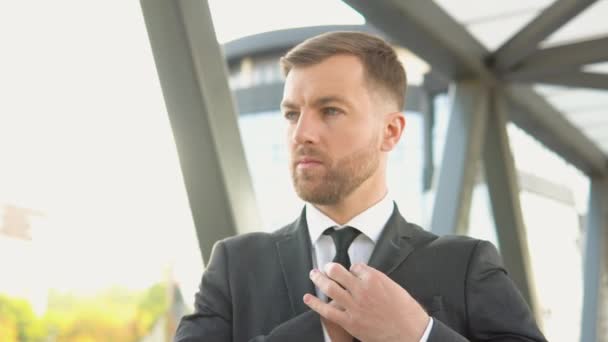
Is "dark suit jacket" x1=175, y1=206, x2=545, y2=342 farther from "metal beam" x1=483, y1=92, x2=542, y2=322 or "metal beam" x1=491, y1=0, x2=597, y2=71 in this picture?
"metal beam" x1=483, y1=92, x2=542, y2=322

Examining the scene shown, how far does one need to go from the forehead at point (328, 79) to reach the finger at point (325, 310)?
51 cm

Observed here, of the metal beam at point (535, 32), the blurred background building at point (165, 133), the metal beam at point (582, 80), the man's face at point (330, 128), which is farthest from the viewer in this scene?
the metal beam at point (582, 80)

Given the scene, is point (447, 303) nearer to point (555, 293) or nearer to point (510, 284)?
point (510, 284)

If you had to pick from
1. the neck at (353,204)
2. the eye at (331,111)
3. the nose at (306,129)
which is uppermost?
the eye at (331,111)

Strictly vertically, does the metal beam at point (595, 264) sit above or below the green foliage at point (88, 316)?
below

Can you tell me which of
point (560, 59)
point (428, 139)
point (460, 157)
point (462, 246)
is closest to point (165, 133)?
point (462, 246)

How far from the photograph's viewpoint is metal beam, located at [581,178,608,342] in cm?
1126

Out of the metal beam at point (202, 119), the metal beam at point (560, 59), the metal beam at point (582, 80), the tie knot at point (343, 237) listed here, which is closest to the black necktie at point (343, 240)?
the tie knot at point (343, 237)

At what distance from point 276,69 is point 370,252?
50.5ft

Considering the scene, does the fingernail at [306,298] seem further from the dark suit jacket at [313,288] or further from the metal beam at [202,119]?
the metal beam at [202,119]

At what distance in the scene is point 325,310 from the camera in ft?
5.90

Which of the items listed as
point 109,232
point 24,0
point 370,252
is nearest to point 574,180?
point 109,232

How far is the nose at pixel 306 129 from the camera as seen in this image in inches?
76.7

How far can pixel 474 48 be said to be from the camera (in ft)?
20.5
